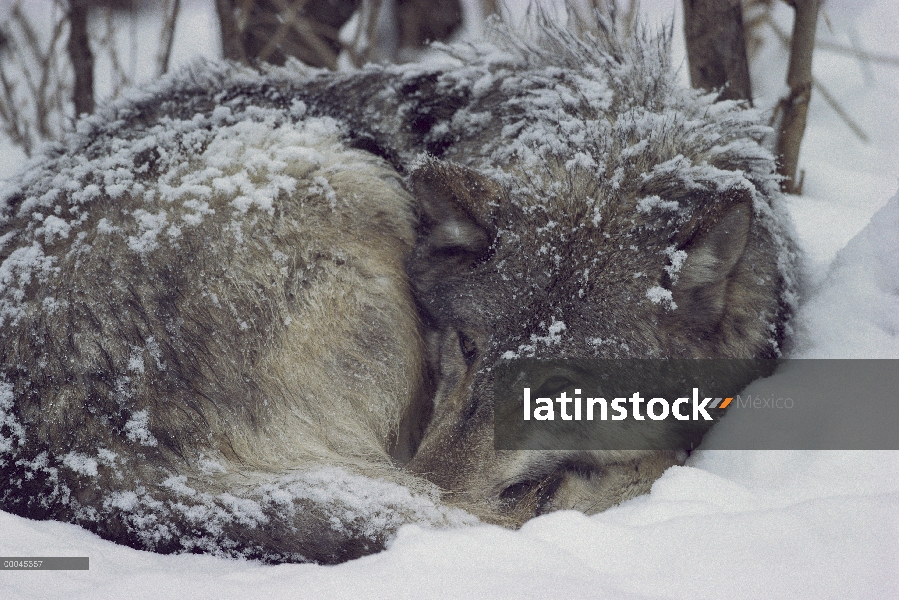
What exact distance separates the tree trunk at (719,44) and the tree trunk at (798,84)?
0.96 ft

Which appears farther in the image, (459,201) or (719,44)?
(719,44)

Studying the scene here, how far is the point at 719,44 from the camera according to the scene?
13.1ft

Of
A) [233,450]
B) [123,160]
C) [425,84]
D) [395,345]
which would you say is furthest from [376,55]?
[233,450]

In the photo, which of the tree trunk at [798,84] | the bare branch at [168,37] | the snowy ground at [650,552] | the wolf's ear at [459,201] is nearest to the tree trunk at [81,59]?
the bare branch at [168,37]

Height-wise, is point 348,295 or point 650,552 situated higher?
point 348,295

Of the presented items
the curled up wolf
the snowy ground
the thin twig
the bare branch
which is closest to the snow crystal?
the curled up wolf

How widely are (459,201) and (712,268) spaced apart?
1.06 metres

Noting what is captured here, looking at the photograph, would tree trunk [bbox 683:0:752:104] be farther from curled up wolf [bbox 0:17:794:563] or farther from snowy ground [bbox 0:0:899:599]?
snowy ground [bbox 0:0:899:599]

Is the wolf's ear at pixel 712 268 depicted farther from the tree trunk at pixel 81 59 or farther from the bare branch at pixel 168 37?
the tree trunk at pixel 81 59

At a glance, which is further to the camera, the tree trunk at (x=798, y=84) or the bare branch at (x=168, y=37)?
the bare branch at (x=168, y=37)

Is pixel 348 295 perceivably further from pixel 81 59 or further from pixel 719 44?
pixel 81 59

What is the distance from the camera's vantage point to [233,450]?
8.20 ft

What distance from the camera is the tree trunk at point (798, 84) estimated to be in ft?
13.3

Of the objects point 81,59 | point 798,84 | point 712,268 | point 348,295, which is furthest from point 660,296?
point 81,59
